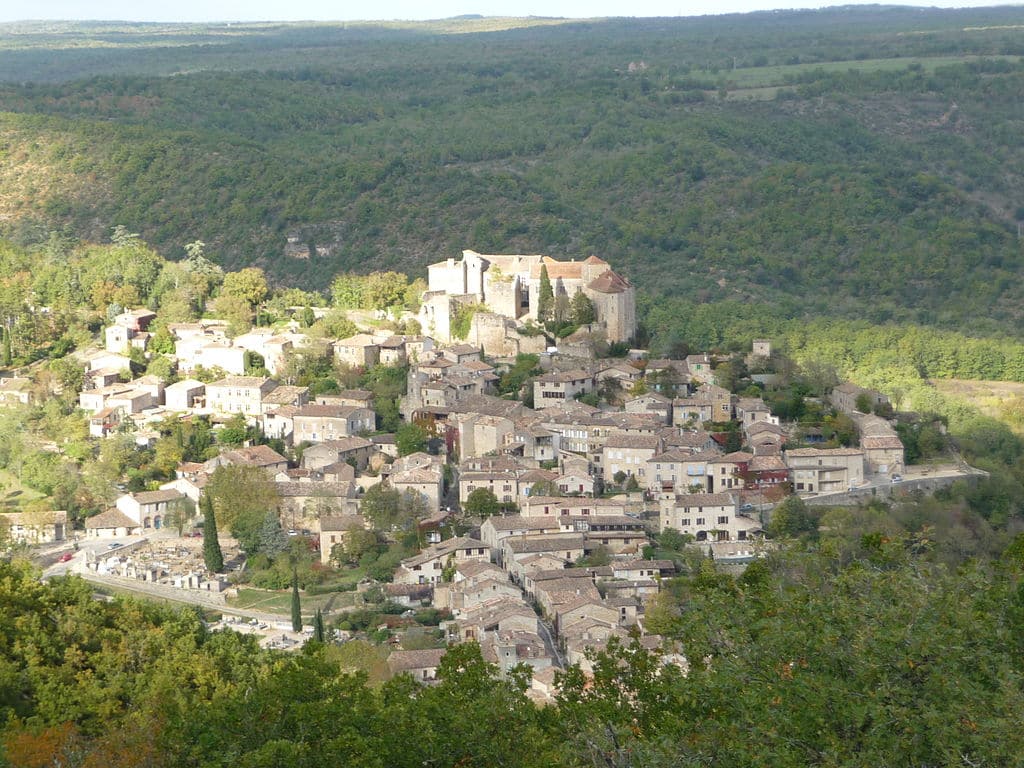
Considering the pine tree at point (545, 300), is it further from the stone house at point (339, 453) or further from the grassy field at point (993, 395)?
the grassy field at point (993, 395)

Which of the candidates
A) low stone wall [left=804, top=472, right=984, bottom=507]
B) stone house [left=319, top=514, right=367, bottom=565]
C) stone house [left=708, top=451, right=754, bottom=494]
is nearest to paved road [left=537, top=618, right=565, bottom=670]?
stone house [left=319, top=514, right=367, bottom=565]

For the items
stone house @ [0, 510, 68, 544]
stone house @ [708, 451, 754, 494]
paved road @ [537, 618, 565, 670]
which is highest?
paved road @ [537, 618, 565, 670]

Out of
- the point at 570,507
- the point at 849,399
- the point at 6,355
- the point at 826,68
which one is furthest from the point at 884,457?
the point at 826,68

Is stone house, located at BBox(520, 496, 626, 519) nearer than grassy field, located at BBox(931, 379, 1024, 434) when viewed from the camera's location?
Yes

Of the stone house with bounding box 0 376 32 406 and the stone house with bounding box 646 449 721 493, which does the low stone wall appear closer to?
the stone house with bounding box 646 449 721 493

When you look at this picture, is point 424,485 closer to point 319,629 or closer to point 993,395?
point 319,629

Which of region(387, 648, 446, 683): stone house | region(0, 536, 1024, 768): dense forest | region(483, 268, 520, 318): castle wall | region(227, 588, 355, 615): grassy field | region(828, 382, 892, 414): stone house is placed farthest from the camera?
region(483, 268, 520, 318): castle wall
